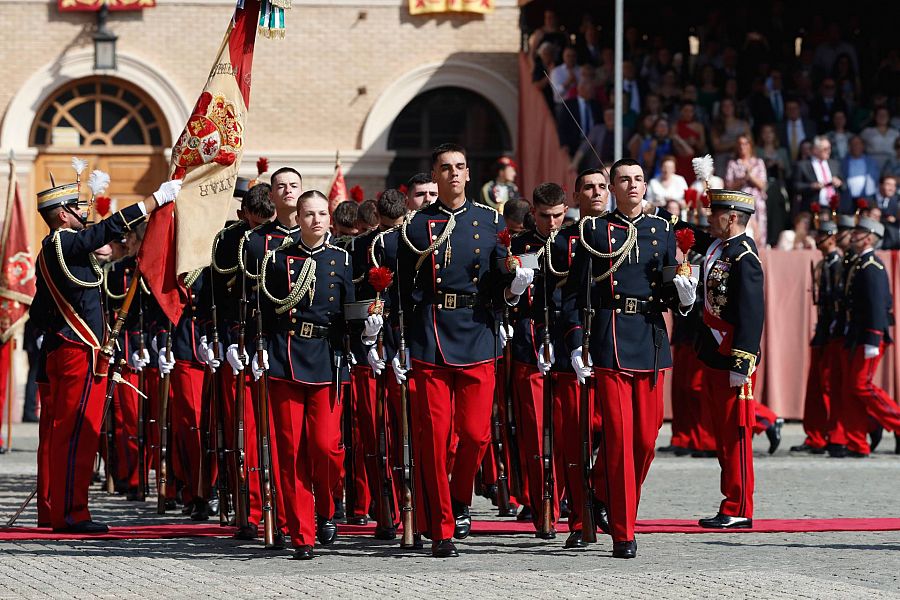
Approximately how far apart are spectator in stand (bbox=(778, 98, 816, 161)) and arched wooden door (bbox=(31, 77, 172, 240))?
851 centimetres

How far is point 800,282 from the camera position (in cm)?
1789

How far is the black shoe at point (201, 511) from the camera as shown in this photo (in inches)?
426

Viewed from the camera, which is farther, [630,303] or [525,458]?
[525,458]

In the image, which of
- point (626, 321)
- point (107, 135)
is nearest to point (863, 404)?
→ point (626, 321)

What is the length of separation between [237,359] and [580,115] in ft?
38.8

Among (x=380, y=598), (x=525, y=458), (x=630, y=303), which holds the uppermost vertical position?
(x=630, y=303)

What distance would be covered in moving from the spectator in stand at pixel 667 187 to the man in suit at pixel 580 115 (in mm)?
1990

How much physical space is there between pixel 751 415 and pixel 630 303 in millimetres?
1479

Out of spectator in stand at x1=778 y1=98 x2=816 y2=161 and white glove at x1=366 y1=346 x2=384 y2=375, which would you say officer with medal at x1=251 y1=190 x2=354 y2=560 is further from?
spectator in stand at x1=778 y1=98 x2=816 y2=161

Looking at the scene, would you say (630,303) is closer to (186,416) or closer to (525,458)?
(525,458)

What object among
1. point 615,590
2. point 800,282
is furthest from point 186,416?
point 800,282

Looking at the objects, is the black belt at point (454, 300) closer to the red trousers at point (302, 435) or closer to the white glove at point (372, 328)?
the white glove at point (372, 328)

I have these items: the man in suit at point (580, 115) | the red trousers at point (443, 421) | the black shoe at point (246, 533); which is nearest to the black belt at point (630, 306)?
the red trousers at point (443, 421)

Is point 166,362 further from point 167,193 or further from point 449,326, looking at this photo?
point 449,326
